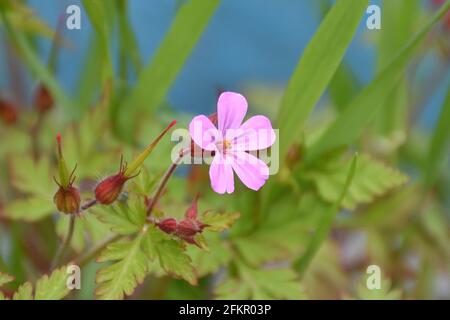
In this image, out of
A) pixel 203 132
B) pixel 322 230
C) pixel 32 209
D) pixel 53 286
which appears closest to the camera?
pixel 203 132

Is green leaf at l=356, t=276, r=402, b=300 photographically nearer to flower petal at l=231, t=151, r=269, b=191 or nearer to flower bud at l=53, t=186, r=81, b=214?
flower petal at l=231, t=151, r=269, b=191

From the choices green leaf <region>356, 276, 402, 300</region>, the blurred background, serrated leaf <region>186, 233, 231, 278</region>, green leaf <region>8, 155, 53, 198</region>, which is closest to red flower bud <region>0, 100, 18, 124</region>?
the blurred background

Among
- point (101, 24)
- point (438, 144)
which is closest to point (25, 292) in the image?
point (101, 24)

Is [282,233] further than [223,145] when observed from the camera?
Yes

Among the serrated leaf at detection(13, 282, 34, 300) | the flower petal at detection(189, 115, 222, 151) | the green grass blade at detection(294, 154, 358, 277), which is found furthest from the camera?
the green grass blade at detection(294, 154, 358, 277)

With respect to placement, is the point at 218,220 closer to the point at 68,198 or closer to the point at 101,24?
the point at 68,198

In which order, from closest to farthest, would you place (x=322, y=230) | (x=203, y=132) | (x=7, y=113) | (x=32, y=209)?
(x=203, y=132)
(x=322, y=230)
(x=32, y=209)
(x=7, y=113)
